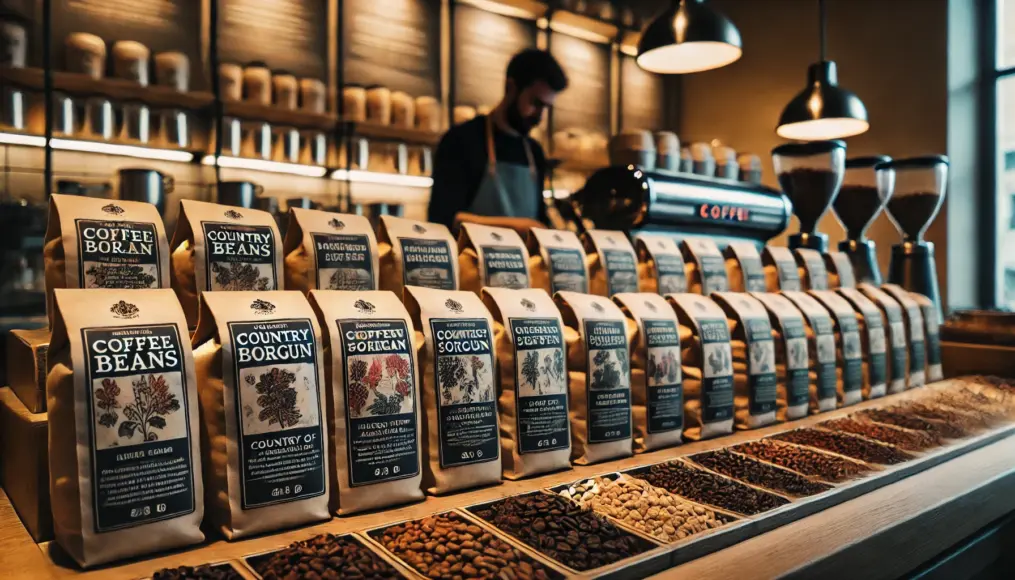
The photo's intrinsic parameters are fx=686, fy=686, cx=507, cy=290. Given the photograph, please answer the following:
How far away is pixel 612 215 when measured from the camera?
201 centimetres

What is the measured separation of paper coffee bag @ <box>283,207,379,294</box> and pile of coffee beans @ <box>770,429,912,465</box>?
82 cm

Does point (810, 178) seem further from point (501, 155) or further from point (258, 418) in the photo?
point (258, 418)

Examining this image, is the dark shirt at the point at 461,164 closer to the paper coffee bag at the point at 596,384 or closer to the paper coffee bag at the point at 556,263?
the paper coffee bag at the point at 556,263

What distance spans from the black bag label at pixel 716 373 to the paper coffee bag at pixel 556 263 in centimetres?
25

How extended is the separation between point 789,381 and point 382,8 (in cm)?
339

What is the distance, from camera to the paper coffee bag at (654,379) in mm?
1181

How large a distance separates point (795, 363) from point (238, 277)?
43.1 inches

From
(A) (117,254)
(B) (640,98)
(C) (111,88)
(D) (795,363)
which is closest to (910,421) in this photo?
(D) (795,363)

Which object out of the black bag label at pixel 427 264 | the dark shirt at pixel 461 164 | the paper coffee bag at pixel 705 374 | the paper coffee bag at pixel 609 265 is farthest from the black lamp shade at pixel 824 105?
the black bag label at pixel 427 264

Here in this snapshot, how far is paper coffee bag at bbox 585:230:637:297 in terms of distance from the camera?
1412 millimetres

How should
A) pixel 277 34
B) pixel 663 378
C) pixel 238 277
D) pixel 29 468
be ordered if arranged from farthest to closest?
pixel 277 34 < pixel 663 378 < pixel 238 277 < pixel 29 468

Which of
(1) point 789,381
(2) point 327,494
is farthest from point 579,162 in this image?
(2) point 327,494

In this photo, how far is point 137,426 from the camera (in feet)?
2.36

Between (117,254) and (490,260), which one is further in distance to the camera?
(490,260)
